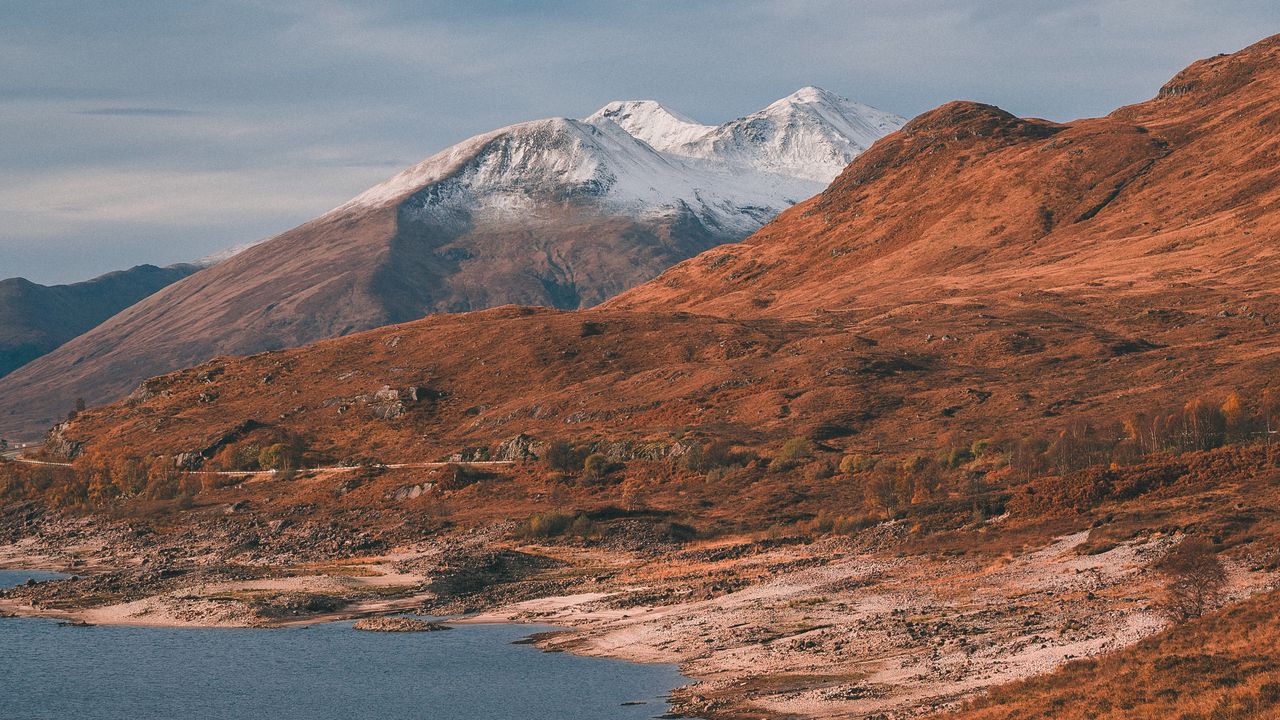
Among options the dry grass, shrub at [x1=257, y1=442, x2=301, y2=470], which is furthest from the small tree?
shrub at [x1=257, y1=442, x2=301, y2=470]

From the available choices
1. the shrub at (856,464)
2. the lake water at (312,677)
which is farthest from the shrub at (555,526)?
the lake water at (312,677)

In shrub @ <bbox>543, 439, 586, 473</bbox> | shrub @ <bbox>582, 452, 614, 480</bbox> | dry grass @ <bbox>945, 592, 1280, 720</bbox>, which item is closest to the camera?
dry grass @ <bbox>945, 592, 1280, 720</bbox>

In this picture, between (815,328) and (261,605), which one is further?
(815,328)

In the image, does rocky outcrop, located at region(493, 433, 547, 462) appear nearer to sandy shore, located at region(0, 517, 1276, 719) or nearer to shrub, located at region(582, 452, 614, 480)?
shrub, located at region(582, 452, 614, 480)

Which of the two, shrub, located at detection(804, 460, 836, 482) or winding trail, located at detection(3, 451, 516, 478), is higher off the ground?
winding trail, located at detection(3, 451, 516, 478)

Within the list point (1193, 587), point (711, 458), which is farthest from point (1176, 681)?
point (711, 458)

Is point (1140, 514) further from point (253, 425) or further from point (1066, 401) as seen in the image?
point (253, 425)

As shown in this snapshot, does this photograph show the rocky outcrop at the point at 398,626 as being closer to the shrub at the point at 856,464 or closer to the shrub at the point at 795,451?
the shrub at the point at 856,464

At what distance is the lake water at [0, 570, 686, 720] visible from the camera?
5341cm

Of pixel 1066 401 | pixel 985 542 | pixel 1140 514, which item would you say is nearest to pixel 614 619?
pixel 985 542

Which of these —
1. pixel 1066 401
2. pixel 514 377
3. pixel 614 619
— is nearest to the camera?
pixel 614 619

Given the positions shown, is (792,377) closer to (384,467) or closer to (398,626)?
(384,467)

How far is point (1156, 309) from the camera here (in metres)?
177

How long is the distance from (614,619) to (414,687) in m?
15.3
